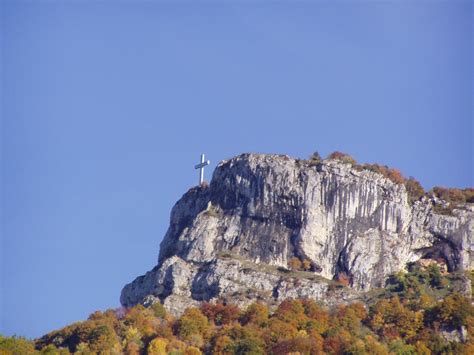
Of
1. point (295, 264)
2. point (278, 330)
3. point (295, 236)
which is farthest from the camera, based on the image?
point (295, 236)

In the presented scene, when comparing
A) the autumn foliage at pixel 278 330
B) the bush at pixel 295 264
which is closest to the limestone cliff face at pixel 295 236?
the bush at pixel 295 264

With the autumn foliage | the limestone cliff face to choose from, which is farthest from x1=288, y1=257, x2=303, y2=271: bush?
the autumn foliage

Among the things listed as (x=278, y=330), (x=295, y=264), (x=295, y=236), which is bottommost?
(x=278, y=330)

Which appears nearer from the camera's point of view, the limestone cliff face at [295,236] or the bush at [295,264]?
the limestone cliff face at [295,236]

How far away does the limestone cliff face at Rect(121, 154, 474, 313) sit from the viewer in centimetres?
16162

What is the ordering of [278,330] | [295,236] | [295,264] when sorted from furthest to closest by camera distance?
[295,236] → [295,264] → [278,330]

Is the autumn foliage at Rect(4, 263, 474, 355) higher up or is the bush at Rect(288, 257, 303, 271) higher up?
the bush at Rect(288, 257, 303, 271)

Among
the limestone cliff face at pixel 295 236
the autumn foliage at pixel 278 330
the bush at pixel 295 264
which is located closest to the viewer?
the autumn foliage at pixel 278 330

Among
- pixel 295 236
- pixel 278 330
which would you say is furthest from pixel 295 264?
pixel 278 330

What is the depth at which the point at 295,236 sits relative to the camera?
540 ft

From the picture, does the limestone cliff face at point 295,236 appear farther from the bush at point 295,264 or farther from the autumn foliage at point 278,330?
the autumn foliage at point 278,330

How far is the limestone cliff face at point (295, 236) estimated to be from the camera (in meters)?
162

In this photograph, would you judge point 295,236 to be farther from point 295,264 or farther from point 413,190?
point 413,190

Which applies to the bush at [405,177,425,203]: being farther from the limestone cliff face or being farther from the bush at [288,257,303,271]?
the bush at [288,257,303,271]
